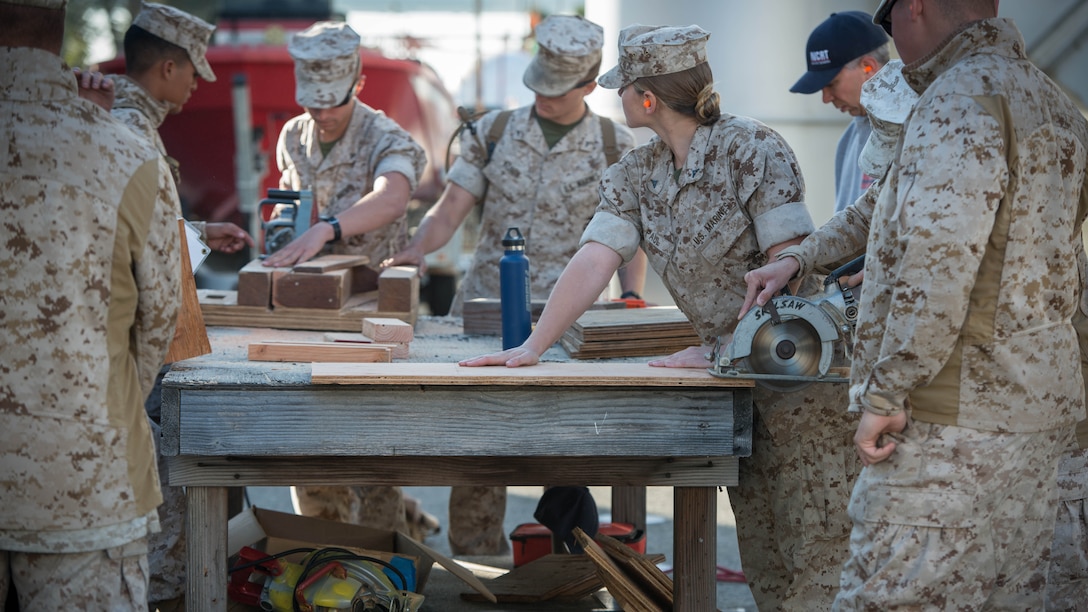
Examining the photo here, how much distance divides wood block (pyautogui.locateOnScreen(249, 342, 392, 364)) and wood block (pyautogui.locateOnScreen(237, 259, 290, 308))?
0.74m

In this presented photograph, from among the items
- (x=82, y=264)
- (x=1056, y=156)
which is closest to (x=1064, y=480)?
(x=1056, y=156)

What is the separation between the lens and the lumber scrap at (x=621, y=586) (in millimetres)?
3295

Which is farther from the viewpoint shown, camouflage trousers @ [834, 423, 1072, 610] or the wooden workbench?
the wooden workbench

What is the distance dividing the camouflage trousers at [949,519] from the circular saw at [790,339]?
1.71 ft

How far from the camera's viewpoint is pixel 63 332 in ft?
7.55

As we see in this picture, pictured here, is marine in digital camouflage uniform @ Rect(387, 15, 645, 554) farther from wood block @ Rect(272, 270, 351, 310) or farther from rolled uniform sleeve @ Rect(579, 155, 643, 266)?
rolled uniform sleeve @ Rect(579, 155, 643, 266)

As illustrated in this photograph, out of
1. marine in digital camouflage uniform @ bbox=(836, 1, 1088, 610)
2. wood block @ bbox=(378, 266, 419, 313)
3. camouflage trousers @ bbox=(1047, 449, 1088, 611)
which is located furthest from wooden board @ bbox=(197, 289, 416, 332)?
camouflage trousers @ bbox=(1047, 449, 1088, 611)

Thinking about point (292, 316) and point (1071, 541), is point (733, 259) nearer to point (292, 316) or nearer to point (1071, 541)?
point (1071, 541)

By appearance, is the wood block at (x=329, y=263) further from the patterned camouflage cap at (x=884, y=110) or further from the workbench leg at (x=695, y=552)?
the patterned camouflage cap at (x=884, y=110)

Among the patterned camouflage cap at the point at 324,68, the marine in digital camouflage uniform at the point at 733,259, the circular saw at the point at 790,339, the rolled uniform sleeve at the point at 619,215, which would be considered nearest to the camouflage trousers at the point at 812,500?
the marine in digital camouflage uniform at the point at 733,259

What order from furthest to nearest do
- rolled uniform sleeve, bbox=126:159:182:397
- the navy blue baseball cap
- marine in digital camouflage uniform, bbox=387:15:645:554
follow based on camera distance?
1. marine in digital camouflage uniform, bbox=387:15:645:554
2. the navy blue baseball cap
3. rolled uniform sleeve, bbox=126:159:182:397

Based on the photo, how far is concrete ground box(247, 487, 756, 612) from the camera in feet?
12.8

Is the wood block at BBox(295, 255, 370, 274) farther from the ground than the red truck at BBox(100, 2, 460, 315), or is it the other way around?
the red truck at BBox(100, 2, 460, 315)

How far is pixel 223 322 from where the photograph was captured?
3.93 meters
